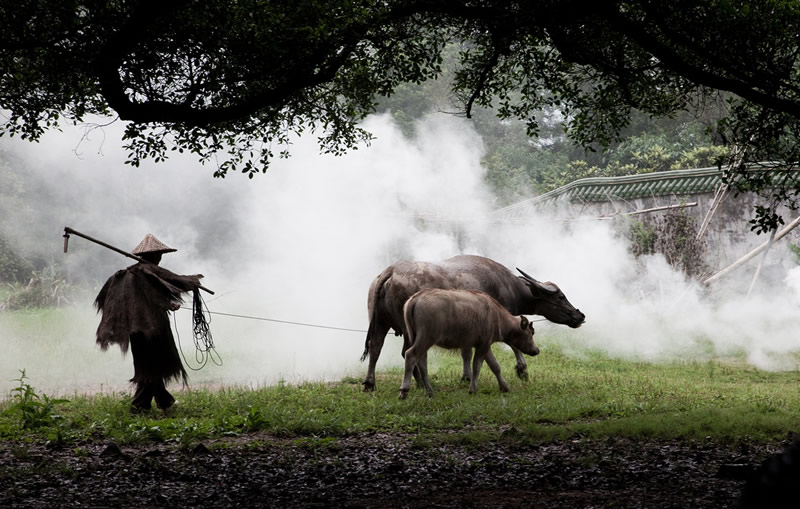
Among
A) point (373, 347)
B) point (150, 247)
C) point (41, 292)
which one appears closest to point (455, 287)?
point (373, 347)

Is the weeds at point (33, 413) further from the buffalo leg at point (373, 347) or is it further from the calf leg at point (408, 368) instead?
the buffalo leg at point (373, 347)

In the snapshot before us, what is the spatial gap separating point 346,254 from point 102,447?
15.8 m

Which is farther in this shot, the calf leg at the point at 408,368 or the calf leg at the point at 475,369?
the calf leg at the point at 475,369

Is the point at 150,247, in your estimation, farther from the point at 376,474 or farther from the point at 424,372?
the point at 376,474

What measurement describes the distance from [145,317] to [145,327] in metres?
0.14

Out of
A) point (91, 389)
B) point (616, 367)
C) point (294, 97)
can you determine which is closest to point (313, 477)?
point (294, 97)

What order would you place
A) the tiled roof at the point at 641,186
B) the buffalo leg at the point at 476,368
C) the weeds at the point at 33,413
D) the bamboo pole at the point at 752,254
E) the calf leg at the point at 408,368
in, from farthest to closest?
the tiled roof at the point at 641,186 → the bamboo pole at the point at 752,254 → the buffalo leg at the point at 476,368 → the calf leg at the point at 408,368 → the weeds at the point at 33,413

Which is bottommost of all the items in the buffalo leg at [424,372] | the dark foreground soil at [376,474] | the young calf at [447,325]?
the dark foreground soil at [376,474]

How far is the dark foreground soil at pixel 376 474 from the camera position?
20.2ft

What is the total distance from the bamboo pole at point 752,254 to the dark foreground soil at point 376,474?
1271 cm

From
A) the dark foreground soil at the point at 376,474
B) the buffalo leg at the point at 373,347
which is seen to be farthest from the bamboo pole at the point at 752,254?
the dark foreground soil at the point at 376,474

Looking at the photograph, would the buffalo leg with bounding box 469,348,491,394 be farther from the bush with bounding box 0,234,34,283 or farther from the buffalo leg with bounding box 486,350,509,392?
the bush with bounding box 0,234,34,283

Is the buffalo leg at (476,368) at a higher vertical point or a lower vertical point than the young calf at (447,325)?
lower

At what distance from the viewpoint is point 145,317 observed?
10.1 metres
